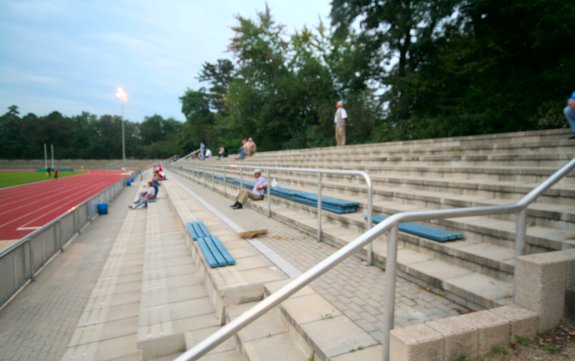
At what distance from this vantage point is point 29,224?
14.2 meters

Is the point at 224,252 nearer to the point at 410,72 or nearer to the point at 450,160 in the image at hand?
the point at 450,160

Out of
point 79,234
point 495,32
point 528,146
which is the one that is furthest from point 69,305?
point 495,32

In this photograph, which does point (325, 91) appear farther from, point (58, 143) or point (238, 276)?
point (58, 143)

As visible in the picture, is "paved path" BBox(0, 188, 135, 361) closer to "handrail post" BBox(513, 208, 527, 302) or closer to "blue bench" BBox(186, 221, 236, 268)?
"blue bench" BBox(186, 221, 236, 268)

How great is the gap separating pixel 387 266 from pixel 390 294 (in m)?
0.18

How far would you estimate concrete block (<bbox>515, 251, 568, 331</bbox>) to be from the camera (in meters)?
2.34

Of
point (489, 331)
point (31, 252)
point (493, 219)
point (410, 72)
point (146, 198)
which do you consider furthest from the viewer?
point (410, 72)

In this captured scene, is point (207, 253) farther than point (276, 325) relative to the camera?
Yes

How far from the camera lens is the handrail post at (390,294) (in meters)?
2.16

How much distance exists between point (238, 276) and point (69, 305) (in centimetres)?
347

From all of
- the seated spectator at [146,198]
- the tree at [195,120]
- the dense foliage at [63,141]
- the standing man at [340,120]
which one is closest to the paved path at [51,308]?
the seated spectator at [146,198]

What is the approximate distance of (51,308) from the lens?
17.7 feet

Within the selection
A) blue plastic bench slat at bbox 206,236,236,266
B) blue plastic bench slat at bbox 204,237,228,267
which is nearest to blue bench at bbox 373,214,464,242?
blue plastic bench slat at bbox 206,236,236,266

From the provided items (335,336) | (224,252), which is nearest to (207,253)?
(224,252)
